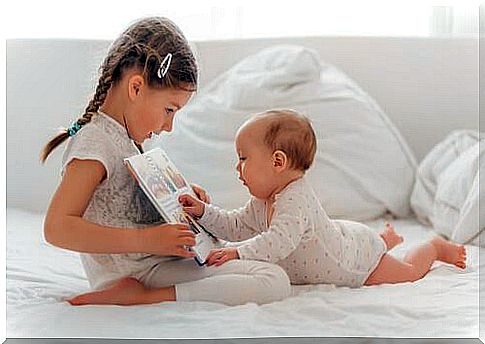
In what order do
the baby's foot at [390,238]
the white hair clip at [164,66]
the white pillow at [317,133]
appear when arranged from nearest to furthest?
1. the white hair clip at [164,66]
2. the white pillow at [317,133]
3. the baby's foot at [390,238]

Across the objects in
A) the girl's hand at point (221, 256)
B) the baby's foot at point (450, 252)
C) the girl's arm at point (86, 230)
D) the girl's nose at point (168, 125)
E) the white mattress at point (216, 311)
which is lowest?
the baby's foot at point (450, 252)

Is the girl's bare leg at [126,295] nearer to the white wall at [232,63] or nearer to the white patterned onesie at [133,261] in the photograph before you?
the white patterned onesie at [133,261]

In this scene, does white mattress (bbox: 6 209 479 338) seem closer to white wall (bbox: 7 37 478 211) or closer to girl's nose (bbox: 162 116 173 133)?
white wall (bbox: 7 37 478 211)

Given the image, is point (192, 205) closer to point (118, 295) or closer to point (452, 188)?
point (118, 295)

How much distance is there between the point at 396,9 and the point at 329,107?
0.27 m

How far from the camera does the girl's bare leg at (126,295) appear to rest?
128 centimetres

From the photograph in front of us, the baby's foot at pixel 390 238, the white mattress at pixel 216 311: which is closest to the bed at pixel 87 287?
the white mattress at pixel 216 311

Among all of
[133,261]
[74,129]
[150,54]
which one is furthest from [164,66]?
[133,261]

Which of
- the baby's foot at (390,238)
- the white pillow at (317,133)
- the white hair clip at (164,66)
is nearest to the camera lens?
the white hair clip at (164,66)

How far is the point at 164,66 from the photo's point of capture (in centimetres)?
124

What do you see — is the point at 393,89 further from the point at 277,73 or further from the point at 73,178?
the point at 73,178

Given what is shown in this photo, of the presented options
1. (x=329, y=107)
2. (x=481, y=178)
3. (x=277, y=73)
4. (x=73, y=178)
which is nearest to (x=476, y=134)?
(x=481, y=178)

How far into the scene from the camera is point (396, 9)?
1365 mm

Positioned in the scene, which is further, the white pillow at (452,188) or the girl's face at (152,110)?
the white pillow at (452,188)
